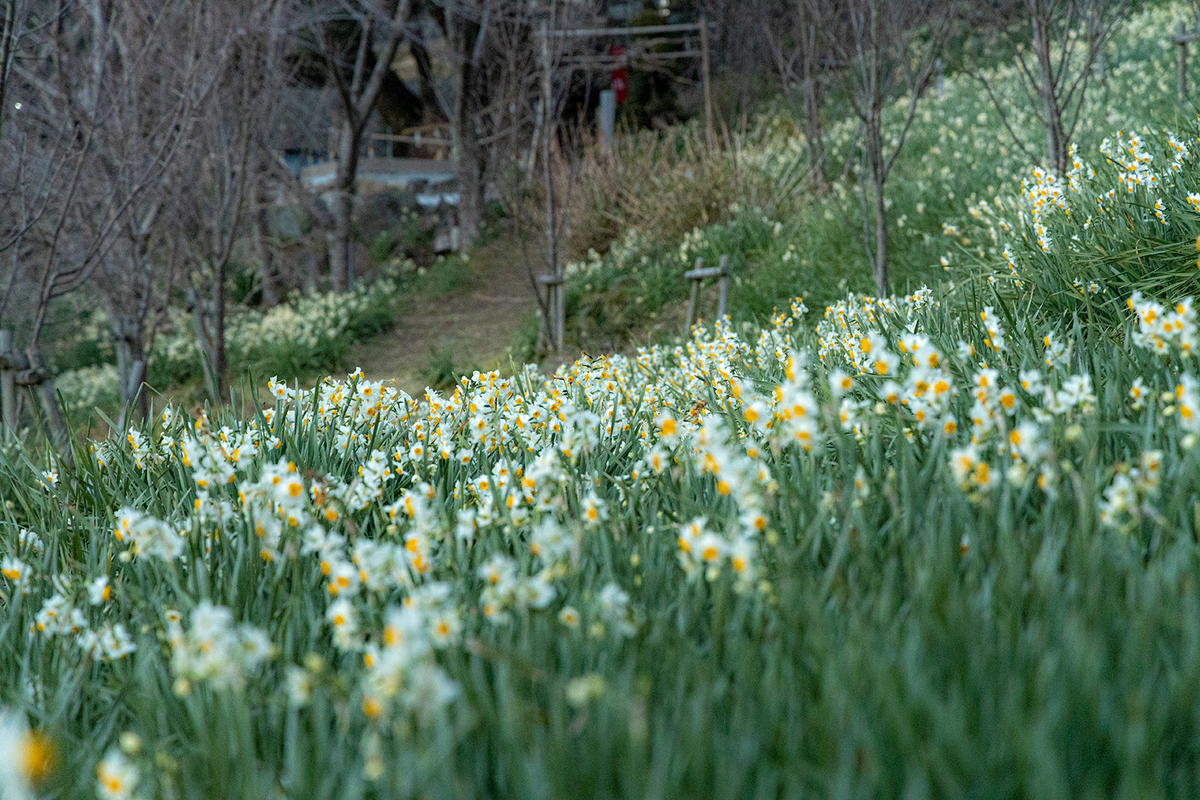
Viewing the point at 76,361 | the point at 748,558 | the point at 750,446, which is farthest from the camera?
the point at 76,361

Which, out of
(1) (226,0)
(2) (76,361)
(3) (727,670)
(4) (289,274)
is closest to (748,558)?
(3) (727,670)

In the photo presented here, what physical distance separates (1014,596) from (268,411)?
254 centimetres

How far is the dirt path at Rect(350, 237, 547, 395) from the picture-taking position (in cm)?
858

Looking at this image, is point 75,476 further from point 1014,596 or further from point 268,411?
point 1014,596

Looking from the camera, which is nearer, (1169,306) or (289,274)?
(1169,306)

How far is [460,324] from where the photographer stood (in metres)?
10.6

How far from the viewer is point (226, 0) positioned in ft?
22.8

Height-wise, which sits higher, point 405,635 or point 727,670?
point 405,635

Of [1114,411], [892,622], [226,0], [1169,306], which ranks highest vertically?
[226,0]

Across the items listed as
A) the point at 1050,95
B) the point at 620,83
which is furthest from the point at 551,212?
the point at 620,83

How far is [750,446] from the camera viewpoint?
1.95 metres

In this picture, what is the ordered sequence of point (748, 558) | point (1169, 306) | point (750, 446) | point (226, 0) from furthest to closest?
point (226, 0)
point (1169, 306)
point (750, 446)
point (748, 558)

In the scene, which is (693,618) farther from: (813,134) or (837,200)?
(813,134)

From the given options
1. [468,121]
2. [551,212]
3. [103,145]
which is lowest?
[551,212]
